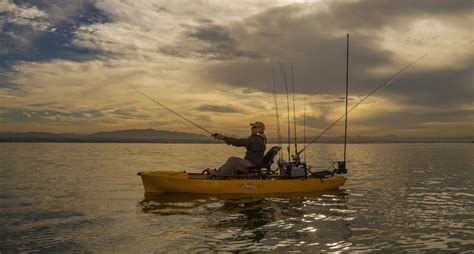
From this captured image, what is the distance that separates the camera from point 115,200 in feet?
44.6

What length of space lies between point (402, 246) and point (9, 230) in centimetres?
873

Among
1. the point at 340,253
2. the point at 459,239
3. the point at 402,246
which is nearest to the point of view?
the point at 340,253

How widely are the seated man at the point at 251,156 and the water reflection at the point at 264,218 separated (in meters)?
1.00

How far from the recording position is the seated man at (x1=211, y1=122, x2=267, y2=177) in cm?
1438

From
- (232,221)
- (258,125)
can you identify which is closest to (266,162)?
(258,125)

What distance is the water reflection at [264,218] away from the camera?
8097 millimetres

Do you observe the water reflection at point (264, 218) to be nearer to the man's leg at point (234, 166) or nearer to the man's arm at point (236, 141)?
the man's leg at point (234, 166)

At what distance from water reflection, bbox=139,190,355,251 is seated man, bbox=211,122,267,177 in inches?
39.4

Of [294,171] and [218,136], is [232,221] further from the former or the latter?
[294,171]

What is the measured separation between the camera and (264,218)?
10.7 meters

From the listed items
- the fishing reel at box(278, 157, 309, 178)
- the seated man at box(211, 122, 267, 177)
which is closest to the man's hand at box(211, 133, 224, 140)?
the seated man at box(211, 122, 267, 177)

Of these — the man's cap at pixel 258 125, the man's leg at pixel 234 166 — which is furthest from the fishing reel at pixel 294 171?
the man's cap at pixel 258 125

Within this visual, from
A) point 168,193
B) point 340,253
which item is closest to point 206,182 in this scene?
point 168,193

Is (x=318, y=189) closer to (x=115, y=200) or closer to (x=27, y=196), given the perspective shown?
(x=115, y=200)
